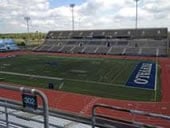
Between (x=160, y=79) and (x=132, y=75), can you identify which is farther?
(x=132, y=75)

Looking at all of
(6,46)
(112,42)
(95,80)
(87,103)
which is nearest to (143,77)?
(95,80)

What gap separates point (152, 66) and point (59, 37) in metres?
45.6

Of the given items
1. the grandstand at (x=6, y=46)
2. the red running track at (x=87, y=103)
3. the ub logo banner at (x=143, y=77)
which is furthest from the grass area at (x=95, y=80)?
the grandstand at (x=6, y=46)

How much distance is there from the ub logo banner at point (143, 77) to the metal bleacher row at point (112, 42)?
1659 cm

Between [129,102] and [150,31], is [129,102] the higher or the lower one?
the lower one

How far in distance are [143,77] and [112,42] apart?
1398 inches

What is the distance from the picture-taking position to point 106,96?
23391 millimetres

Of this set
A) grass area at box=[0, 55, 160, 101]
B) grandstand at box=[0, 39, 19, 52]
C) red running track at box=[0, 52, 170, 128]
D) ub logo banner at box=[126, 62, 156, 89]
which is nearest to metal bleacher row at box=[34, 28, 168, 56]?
grandstand at box=[0, 39, 19, 52]

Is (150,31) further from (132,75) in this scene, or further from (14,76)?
(14,76)

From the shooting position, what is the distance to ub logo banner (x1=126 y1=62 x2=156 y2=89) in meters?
27.9

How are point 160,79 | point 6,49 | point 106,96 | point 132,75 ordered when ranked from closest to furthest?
1. point 106,96
2. point 160,79
3. point 132,75
4. point 6,49

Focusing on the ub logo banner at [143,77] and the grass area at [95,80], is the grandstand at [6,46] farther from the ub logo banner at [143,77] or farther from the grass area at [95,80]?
the ub logo banner at [143,77]

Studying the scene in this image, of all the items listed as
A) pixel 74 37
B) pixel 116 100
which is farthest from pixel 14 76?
pixel 74 37

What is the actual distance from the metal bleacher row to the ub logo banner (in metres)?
16.6
